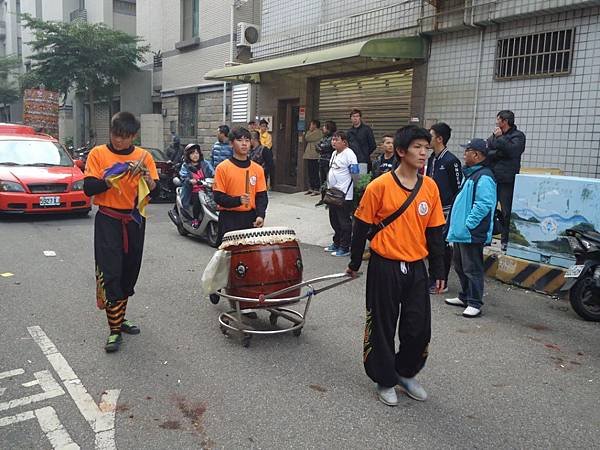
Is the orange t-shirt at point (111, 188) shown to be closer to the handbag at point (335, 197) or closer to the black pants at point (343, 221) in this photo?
the handbag at point (335, 197)

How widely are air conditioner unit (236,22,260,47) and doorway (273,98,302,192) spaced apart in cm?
224

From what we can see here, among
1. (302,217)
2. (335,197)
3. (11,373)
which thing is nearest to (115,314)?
(11,373)

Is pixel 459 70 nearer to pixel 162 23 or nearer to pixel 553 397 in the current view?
pixel 553 397

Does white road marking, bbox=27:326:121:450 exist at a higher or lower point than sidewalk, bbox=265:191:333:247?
lower

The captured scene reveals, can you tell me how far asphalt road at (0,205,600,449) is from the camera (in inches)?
133

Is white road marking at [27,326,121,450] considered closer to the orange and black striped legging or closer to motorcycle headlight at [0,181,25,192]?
the orange and black striped legging

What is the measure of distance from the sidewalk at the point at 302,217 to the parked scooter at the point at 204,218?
171 centimetres

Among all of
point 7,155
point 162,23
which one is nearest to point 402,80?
point 7,155

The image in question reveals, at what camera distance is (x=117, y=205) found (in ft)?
15.2

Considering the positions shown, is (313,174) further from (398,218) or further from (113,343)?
(398,218)

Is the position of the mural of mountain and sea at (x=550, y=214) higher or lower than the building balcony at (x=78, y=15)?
lower

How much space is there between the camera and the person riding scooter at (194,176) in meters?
9.52

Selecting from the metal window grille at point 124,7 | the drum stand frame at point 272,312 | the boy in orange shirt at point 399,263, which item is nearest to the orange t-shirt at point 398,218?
the boy in orange shirt at point 399,263

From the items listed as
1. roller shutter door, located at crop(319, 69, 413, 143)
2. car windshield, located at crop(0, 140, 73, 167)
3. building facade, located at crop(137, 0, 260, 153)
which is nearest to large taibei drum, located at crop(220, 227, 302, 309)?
roller shutter door, located at crop(319, 69, 413, 143)
